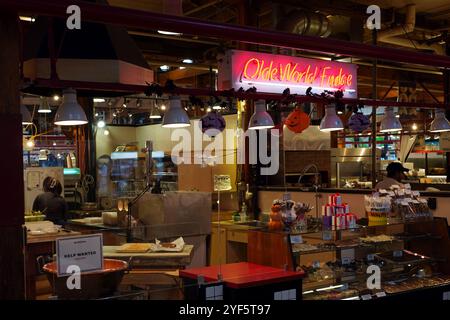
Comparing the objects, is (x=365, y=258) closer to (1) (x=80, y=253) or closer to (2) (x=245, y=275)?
(2) (x=245, y=275)

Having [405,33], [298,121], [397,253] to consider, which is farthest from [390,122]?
[405,33]

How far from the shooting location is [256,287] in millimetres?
3209

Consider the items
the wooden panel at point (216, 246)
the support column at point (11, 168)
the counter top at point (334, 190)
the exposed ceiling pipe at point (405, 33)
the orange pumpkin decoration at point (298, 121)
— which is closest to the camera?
the support column at point (11, 168)

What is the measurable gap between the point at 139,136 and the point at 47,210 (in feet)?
19.4

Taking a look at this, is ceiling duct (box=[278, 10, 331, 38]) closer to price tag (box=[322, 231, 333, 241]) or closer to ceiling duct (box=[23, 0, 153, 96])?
ceiling duct (box=[23, 0, 153, 96])

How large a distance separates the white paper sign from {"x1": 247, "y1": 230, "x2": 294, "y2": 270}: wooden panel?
1328mm

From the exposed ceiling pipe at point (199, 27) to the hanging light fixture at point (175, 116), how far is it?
998 millimetres

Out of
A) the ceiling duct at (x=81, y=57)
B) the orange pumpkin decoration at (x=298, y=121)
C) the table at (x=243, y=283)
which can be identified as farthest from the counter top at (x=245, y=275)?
the orange pumpkin decoration at (x=298, y=121)

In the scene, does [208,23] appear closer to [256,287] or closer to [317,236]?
[256,287]

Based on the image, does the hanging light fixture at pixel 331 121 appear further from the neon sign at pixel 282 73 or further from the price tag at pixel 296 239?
the price tag at pixel 296 239

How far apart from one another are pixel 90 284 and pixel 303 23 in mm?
5796

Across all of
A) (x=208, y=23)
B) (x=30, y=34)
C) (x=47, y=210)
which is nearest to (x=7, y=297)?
(x=208, y=23)

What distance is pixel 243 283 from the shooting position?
3160 millimetres

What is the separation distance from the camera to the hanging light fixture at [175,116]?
4.13 meters
